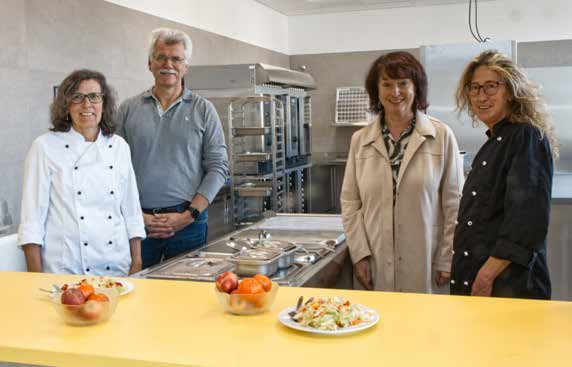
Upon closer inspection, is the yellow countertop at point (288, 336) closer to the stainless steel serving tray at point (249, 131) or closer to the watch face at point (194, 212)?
the watch face at point (194, 212)

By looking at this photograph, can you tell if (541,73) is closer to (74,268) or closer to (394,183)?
(394,183)

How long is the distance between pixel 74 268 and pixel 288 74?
4100mm

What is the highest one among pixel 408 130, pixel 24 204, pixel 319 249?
pixel 408 130

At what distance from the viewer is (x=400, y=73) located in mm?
2604

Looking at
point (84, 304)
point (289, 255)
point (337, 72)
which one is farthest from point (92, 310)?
point (337, 72)

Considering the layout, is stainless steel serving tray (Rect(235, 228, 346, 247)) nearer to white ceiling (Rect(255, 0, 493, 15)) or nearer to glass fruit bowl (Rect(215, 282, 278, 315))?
glass fruit bowl (Rect(215, 282, 278, 315))

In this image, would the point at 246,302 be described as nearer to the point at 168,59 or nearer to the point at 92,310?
the point at 92,310

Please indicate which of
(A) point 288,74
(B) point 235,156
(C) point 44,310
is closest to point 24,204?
(C) point 44,310

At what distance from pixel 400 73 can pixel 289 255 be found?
0.86 metres

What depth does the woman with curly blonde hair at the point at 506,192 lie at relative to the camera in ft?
6.84

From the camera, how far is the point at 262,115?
18.7ft

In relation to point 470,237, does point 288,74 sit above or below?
above

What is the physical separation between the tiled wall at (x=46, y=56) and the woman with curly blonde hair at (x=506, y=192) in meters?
2.54

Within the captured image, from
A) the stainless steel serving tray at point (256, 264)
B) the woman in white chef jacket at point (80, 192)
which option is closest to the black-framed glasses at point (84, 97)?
the woman in white chef jacket at point (80, 192)
